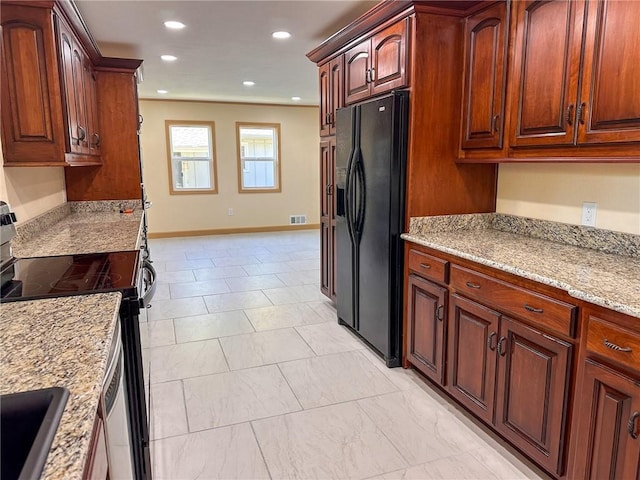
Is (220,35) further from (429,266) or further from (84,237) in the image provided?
(429,266)

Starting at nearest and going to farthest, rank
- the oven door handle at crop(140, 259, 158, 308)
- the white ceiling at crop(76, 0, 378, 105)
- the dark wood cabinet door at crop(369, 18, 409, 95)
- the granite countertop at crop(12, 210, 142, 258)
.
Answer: the oven door handle at crop(140, 259, 158, 308), the granite countertop at crop(12, 210, 142, 258), the dark wood cabinet door at crop(369, 18, 409, 95), the white ceiling at crop(76, 0, 378, 105)

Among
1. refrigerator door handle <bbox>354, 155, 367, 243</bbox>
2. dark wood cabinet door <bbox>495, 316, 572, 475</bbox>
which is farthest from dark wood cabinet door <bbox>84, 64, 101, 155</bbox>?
dark wood cabinet door <bbox>495, 316, 572, 475</bbox>

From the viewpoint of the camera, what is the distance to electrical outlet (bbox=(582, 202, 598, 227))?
2.23 metres

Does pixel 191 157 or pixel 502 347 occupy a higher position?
pixel 191 157

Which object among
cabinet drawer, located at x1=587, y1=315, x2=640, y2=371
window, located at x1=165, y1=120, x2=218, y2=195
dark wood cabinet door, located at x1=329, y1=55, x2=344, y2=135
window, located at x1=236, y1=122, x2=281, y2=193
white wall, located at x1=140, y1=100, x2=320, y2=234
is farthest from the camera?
window, located at x1=236, y1=122, x2=281, y2=193

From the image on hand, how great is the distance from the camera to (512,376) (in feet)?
6.36

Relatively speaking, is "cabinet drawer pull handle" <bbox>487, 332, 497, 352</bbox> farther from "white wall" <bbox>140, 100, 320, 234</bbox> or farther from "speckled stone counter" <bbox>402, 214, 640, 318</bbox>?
"white wall" <bbox>140, 100, 320, 234</bbox>

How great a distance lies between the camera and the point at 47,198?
328 centimetres

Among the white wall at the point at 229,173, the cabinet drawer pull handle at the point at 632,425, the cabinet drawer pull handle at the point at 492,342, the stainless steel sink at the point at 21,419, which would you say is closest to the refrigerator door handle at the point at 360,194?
the cabinet drawer pull handle at the point at 492,342

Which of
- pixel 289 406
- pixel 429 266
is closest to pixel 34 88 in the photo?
pixel 289 406

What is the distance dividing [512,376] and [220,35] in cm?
343

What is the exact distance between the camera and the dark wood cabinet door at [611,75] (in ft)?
5.64

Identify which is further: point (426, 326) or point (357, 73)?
point (357, 73)

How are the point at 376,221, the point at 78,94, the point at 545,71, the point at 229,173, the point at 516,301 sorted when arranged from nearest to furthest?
the point at 516,301 → the point at 545,71 → the point at 376,221 → the point at 78,94 → the point at 229,173
